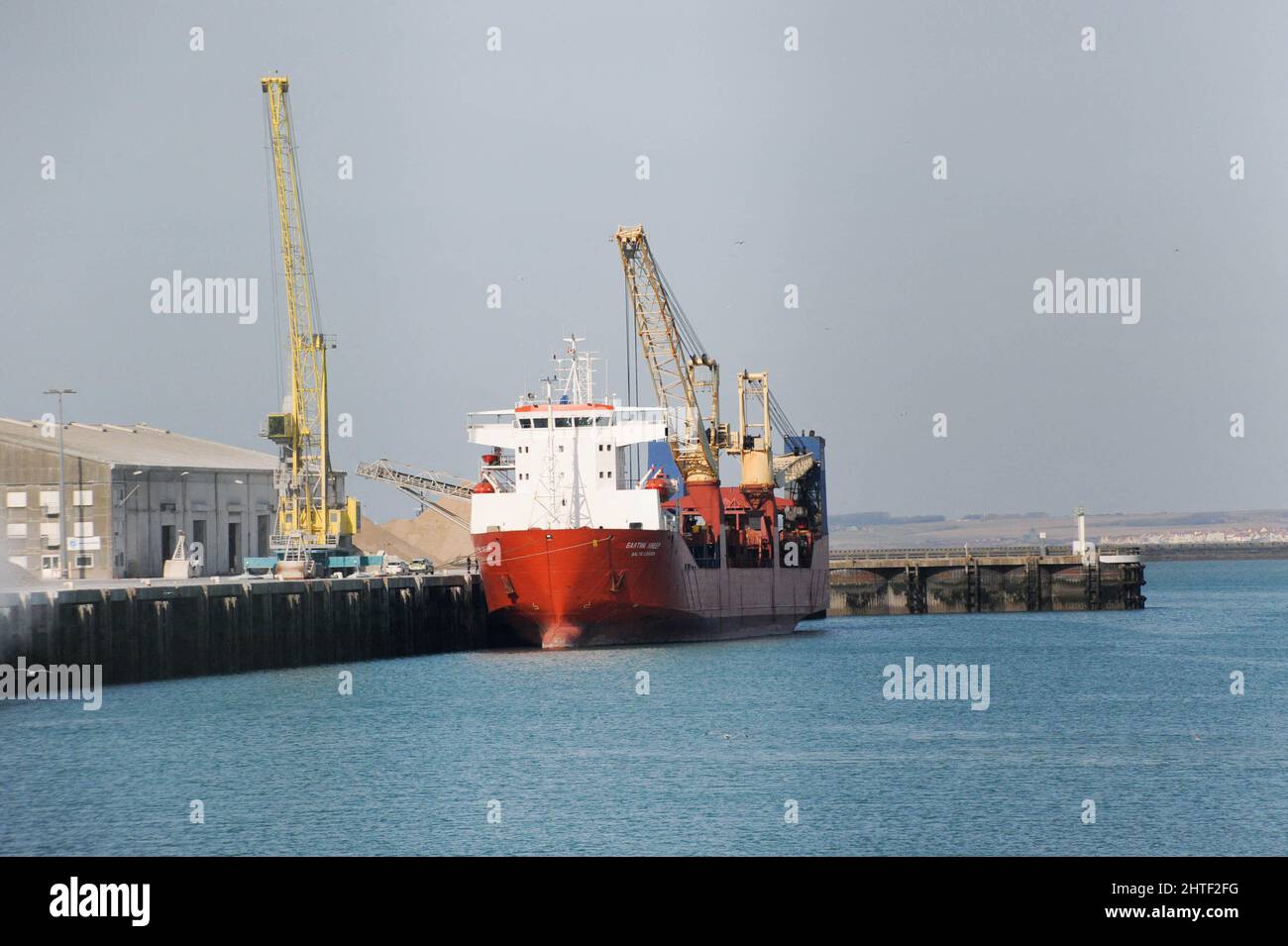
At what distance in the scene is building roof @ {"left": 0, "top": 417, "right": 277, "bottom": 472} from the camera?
255 feet

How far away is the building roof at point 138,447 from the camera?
7781 centimetres

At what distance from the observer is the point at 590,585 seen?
62406mm

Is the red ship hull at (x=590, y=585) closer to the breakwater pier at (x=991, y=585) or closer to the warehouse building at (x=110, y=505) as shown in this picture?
the warehouse building at (x=110, y=505)

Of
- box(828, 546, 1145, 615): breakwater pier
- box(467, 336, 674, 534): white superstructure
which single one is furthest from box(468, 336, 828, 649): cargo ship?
box(828, 546, 1145, 615): breakwater pier

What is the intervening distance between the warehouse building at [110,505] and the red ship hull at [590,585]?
2020cm

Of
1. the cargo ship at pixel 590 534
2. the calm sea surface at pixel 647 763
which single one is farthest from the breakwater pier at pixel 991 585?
the calm sea surface at pixel 647 763

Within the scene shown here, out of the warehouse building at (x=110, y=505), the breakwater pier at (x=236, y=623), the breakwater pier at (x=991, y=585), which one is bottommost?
the breakwater pier at (x=991, y=585)

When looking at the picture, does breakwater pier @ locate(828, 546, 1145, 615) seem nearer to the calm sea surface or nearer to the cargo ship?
the cargo ship

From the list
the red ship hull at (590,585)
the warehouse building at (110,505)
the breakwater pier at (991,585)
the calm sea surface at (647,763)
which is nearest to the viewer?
the calm sea surface at (647,763)

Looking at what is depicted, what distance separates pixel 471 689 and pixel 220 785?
18.0 meters

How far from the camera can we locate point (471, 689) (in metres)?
52.5

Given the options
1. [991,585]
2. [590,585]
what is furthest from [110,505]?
[991,585]
